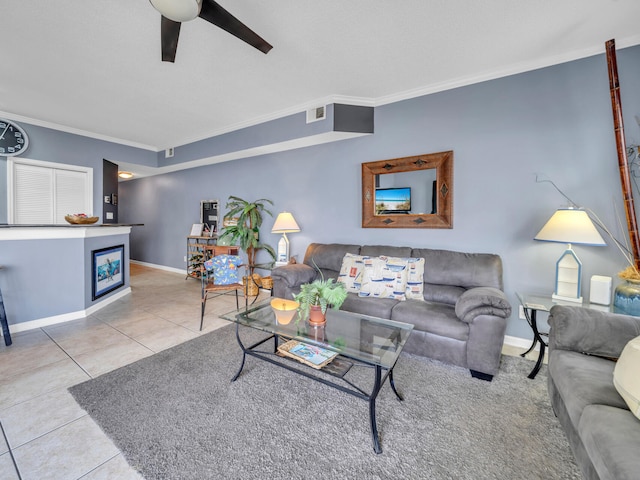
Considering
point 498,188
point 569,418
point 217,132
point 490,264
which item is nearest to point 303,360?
point 569,418

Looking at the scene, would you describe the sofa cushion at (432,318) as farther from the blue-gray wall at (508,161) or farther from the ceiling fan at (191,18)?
the ceiling fan at (191,18)

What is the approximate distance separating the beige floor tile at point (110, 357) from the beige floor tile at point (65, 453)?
0.66 metres

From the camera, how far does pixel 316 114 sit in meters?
3.49

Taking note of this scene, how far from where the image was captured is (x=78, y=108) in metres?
3.74

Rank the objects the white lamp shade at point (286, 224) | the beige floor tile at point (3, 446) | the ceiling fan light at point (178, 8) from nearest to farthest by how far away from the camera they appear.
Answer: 1. the beige floor tile at point (3, 446)
2. the ceiling fan light at point (178, 8)
3. the white lamp shade at point (286, 224)

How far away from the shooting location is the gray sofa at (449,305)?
81.4 inches

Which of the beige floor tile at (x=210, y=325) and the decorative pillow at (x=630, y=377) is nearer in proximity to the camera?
the decorative pillow at (x=630, y=377)

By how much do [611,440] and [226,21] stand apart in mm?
2755

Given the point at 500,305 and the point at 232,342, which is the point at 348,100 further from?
the point at 232,342

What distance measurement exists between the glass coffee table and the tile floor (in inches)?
34.8

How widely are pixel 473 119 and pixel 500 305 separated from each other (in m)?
1.95

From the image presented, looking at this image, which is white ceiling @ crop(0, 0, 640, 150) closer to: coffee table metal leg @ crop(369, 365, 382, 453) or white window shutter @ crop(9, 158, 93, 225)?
white window shutter @ crop(9, 158, 93, 225)

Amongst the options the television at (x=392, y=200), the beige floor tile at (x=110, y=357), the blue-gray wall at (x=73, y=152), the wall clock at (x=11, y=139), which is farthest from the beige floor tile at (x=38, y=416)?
the wall clock at (x=11, y=139)

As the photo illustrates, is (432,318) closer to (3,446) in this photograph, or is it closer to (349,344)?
A: (349,344)
